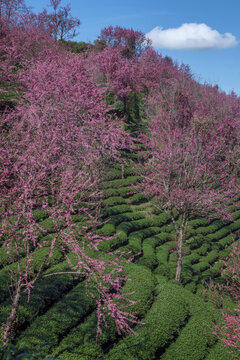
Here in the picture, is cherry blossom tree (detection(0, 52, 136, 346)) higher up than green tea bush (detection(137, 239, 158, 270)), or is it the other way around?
cherry blossom tree (detection(0, 52, 136, 346))

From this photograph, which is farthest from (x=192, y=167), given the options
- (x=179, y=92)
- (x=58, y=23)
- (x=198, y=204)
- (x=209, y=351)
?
(x=58, y=23)

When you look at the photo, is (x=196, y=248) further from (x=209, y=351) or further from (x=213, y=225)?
(x=209, y=351)

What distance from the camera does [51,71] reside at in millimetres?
22625

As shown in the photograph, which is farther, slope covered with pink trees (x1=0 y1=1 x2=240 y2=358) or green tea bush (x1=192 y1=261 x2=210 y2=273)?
green tea bush (x1=192 y1=261 x2=210 y2=273)

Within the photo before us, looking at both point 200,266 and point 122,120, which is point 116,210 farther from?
point 122,120

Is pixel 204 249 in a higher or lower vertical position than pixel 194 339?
lower

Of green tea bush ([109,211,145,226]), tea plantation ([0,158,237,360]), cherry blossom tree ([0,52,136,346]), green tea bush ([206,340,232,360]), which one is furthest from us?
green tea bush ([109,211,145,226])

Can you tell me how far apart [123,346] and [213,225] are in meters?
16.7

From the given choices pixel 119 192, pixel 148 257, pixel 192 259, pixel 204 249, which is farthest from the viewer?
pixel 119 192

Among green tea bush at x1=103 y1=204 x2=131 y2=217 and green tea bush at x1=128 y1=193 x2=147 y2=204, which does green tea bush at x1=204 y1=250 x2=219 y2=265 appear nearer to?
green tea bush at x1=103 y1=204 x2=131 y2=217

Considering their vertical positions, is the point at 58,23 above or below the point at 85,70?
above

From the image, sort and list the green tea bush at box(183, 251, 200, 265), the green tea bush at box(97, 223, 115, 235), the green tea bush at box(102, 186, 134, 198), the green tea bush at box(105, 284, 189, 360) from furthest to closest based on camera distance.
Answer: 1. the green tea bush at box(102, 186, 134, 198)
2. the green tea bush at box(183, 251, 200, 265)
3. the green tea bush at box(97, 223, 115, 235)
4. the green tea bush at box(105, 284, 189, 360)

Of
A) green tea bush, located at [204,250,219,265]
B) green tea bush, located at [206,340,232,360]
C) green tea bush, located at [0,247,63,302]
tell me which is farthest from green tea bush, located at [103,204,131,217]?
green tea bush, located at [206,340,232,360]

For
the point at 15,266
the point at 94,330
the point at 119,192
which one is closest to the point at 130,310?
the point at 94,330
